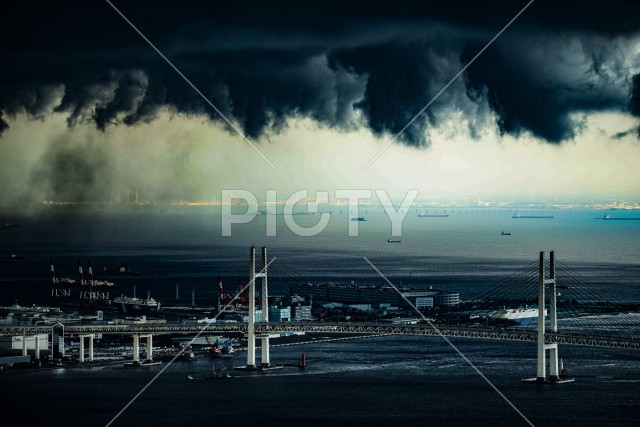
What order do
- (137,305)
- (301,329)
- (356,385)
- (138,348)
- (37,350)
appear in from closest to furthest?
(356,385)
(301,329)
(138,348)
(37,350)
(137,305)

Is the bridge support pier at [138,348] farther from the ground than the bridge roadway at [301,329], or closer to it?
closer to it

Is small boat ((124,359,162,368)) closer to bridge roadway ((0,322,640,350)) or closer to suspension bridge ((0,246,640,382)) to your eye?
suspension bridge ((0,246,640,382))

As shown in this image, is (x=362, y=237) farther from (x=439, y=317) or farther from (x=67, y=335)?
(x=67, y=335)

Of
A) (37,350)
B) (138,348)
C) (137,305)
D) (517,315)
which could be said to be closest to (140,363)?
(138,348)

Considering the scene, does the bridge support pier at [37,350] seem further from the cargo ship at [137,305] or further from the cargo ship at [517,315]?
the cargo ship at [517,315]

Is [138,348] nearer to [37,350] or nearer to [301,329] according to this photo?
[37,350]

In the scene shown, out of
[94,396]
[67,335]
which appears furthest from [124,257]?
[94,396]

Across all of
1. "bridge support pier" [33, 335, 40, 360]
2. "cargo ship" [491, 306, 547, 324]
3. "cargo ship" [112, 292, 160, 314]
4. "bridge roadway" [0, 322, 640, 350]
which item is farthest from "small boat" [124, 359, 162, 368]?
"cargo ship" [112, 292, 160, 314]

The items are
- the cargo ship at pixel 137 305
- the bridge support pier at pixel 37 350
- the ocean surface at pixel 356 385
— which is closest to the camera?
the ocean surface at pixel 356 385

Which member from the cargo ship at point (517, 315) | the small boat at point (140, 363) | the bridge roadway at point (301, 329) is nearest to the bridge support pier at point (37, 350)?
the bridge roadway at point (301, 329)
